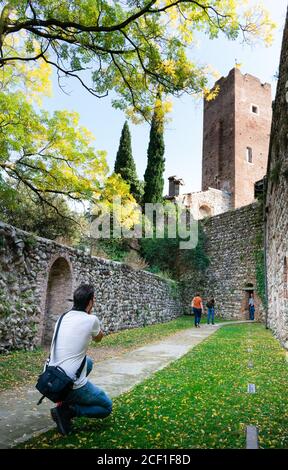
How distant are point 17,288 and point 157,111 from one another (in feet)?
17.6

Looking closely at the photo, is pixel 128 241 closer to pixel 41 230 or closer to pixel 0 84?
pixel 41 230

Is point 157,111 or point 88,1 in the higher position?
point 88,1

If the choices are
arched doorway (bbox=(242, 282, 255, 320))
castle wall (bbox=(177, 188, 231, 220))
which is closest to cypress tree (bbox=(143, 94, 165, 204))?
castle wall (bbox=(177, 188, 231, 220))

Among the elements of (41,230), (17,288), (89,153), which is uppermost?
(89,153)

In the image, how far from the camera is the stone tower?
35312 mm

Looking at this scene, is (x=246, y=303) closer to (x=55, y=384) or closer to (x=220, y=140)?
(x=55, y=384)

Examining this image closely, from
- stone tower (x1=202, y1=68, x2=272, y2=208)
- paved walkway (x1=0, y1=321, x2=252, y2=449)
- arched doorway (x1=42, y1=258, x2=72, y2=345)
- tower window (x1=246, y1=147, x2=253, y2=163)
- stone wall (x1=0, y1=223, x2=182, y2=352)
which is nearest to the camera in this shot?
paved walkway (x1=0, y1=321, x2=252, y2=449)

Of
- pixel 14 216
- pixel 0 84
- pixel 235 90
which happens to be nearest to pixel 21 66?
pixel 0 84

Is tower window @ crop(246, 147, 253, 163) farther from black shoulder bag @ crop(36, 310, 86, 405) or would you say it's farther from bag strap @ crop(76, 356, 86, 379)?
black shoulder bag @ crop(36, 310, 86, 405)

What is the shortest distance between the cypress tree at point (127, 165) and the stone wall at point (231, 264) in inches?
217

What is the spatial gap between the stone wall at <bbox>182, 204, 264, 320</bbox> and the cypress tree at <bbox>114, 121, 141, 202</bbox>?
5.52 m

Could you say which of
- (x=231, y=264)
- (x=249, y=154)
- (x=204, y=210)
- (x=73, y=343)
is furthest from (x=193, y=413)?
(x=249, y=154)

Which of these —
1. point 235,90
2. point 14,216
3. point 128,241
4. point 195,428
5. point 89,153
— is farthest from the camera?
point 235,90
